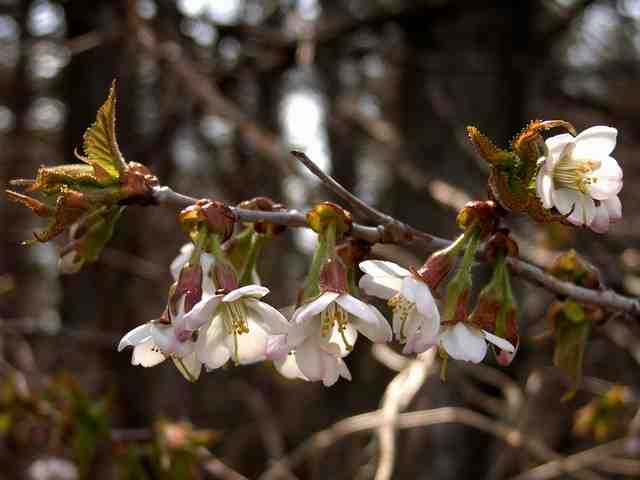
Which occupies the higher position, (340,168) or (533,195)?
(533,195)

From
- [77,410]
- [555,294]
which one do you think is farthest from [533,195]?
[77,410]

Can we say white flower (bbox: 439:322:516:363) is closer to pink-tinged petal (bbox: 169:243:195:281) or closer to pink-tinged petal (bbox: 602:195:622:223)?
pink-tinged petal (bbox: 602:195:622:223)

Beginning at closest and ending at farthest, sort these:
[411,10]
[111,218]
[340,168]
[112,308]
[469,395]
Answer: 1. [111,218]
2. [469,395]
3. [411,10]
4. [112,308]
5. [340,168]

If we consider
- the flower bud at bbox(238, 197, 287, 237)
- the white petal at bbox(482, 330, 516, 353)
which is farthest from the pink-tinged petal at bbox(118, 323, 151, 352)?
the white petal at bbox(482, 330, 516, 353)

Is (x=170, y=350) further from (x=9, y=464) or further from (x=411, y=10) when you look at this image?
(x=9, y=464)

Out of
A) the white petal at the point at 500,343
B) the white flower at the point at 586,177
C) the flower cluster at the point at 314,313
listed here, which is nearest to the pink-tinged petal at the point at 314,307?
the flower cluster at the point at 314,313

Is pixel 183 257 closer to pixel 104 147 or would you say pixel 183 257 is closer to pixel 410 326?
pixel 104 147

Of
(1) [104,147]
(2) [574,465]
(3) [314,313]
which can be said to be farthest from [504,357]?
(2) [574,465]
